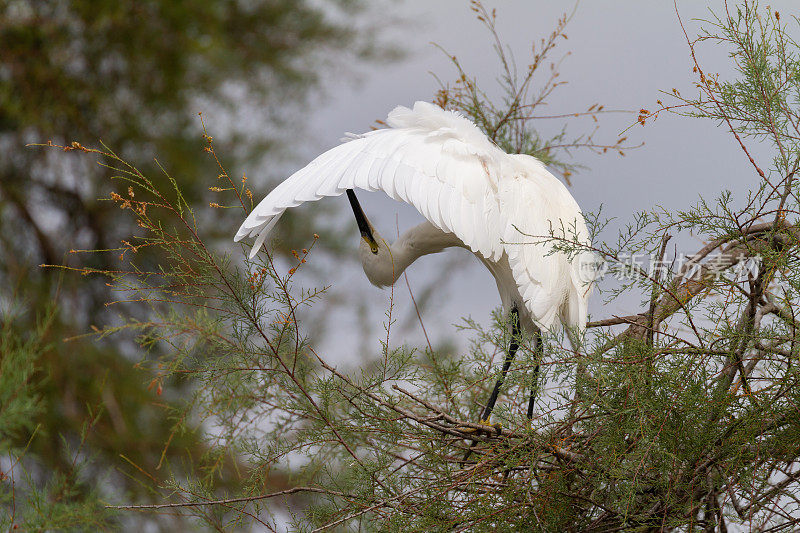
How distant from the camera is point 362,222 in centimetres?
173


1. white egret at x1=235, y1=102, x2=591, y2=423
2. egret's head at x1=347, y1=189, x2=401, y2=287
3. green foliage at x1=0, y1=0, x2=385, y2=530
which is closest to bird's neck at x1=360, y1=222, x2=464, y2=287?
egret's head at x1=347, y1=189, x2=401, y2=287

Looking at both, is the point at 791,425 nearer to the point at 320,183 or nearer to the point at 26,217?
the point at 320,183

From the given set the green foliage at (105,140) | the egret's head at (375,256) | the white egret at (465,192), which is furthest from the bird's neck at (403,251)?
the green foliage at (105,140)

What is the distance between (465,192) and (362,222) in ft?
1.28

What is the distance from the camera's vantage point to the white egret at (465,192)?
1341mm

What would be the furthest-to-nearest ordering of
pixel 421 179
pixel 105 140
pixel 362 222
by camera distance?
1. pixel 105 140
2. pixel 362 222
3. pixel 421 179

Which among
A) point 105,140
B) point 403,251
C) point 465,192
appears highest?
point 105,140

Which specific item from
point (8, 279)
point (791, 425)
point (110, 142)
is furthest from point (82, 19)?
point (791, 425)

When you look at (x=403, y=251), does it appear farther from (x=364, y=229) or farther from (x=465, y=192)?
(x=465, y=192)

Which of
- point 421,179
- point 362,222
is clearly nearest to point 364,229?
point 362,222

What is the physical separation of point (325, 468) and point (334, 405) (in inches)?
8.0

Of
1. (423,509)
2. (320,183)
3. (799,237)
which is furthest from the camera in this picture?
(320,183)

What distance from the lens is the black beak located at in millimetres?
1686

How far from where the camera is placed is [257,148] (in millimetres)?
4340
